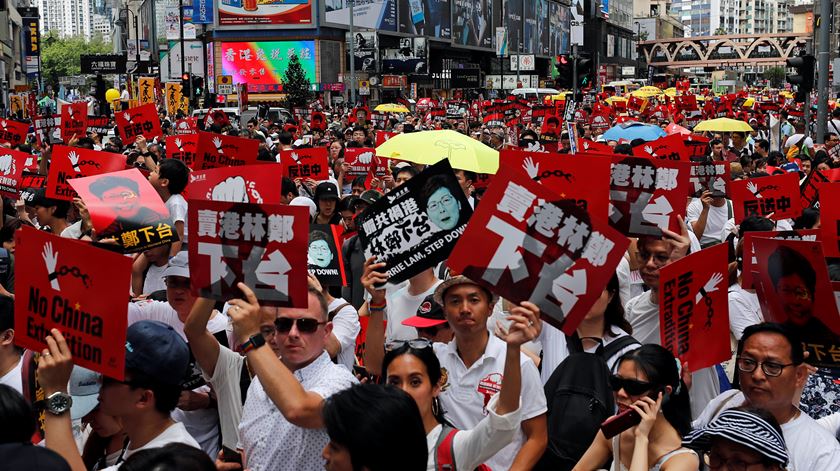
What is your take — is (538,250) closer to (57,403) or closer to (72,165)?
(57,403)

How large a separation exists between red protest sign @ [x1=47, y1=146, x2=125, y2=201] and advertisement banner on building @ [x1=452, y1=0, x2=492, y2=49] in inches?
2899

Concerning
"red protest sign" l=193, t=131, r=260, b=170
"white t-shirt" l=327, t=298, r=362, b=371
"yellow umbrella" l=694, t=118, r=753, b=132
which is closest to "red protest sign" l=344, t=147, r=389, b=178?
"red protest sign" l=193, t=131, r=260, b=170

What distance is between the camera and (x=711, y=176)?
1042cm

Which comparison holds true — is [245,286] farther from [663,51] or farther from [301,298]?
[663,51]

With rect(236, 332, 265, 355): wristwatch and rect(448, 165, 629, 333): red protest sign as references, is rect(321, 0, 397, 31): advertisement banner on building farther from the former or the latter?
rect(236, 332, 265, 355): wristwatch

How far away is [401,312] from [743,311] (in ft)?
6.05

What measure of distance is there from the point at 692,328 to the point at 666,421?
2.97 feet

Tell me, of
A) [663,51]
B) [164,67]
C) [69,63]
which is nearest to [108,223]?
[164,67]

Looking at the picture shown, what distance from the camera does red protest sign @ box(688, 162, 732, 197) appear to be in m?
10.3

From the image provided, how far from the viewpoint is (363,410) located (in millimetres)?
3035

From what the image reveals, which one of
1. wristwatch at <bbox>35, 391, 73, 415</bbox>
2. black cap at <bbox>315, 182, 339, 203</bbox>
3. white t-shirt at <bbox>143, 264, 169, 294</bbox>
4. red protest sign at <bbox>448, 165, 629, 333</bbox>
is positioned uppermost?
red protest sign at <bbox>448, 165, 629, 333</bbox>

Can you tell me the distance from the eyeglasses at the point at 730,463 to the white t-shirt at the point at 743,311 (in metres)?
2.55

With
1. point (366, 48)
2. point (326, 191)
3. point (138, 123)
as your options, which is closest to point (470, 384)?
point (326, 191)

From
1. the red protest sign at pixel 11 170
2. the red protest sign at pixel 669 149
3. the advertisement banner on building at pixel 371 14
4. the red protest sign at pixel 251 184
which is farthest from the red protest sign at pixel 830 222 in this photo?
the advertisement banner on building at pixel 371 14
